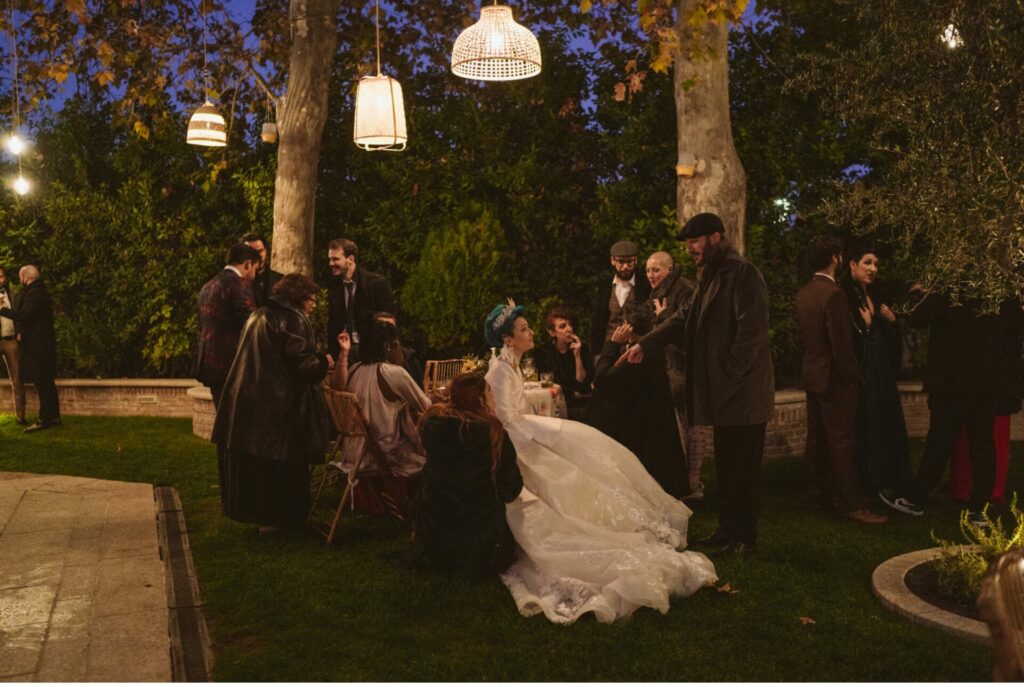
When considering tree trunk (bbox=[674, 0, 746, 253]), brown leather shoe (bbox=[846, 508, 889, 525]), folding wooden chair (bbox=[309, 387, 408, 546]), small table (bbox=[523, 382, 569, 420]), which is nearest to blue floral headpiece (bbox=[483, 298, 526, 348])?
small table (bbox=[523, 382, 569, 420])

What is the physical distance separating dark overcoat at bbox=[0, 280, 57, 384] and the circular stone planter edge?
9.58 metres

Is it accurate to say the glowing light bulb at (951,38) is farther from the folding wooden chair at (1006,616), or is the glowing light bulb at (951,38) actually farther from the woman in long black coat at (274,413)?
the woman in long black coat at (274,413)

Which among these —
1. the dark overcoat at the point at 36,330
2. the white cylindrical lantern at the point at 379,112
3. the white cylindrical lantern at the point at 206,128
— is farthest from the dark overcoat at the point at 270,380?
the dark overcoat at the point at 36,330

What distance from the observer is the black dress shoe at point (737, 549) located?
5.89 meters

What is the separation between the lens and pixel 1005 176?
4.26m

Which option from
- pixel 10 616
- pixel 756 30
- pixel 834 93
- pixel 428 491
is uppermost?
pixel 756 30

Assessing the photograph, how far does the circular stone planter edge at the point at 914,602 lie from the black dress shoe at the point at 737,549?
78 centimetres

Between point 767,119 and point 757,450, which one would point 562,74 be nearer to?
point 767,119

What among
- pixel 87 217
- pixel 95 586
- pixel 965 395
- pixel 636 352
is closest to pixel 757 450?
pixel 636 352

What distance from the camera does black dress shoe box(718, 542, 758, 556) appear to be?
589 cm

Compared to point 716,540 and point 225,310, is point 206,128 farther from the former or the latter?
point 716,540

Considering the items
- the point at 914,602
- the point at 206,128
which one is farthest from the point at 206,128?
the point at 914,602

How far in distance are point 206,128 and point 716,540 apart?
23.6 feet

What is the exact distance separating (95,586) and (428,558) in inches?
69.5
